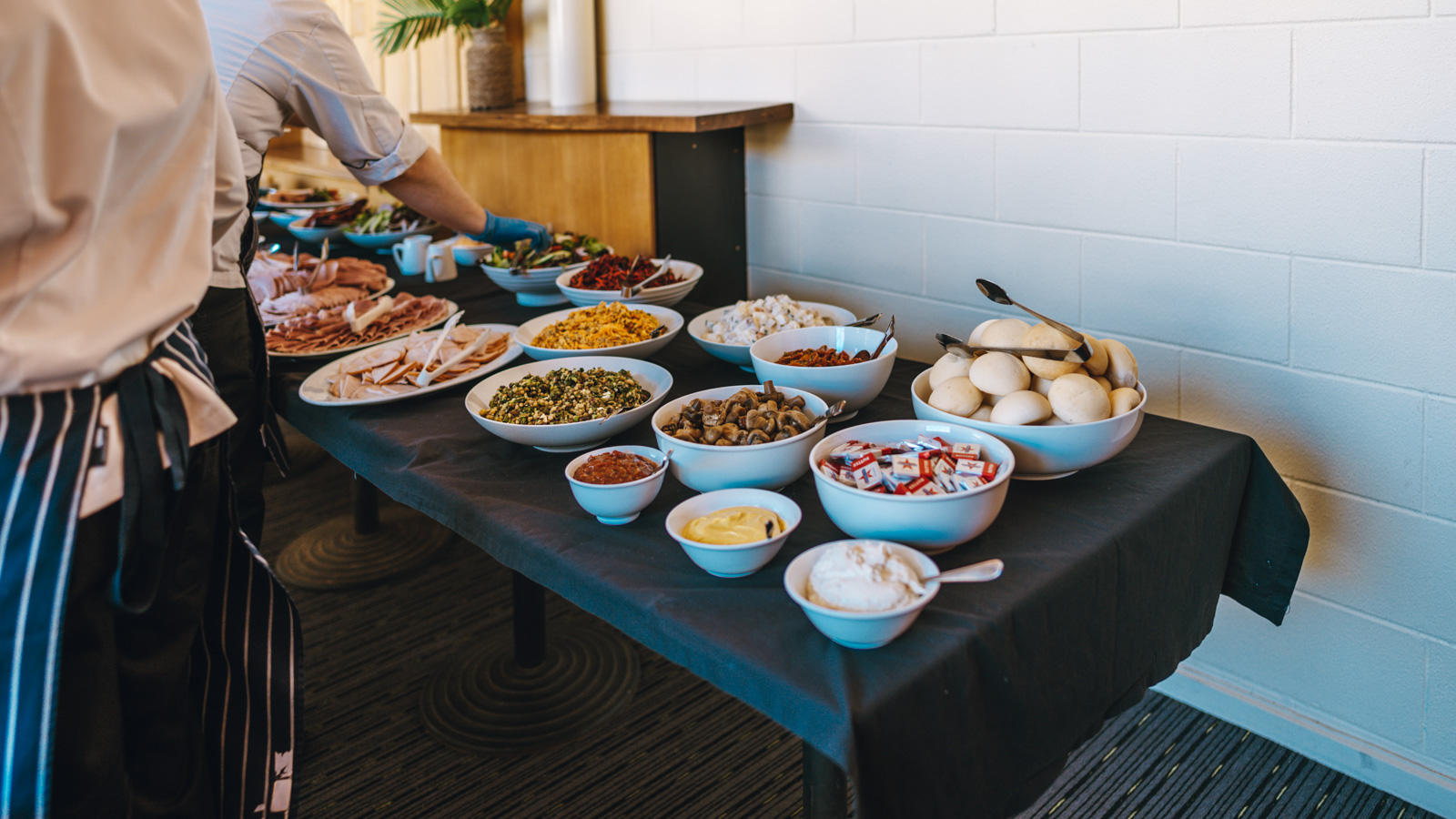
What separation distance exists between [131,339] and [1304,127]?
171cm

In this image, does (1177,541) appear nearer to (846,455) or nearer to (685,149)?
(846,455)

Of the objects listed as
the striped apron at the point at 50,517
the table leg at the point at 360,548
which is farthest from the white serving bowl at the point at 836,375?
the table leg at the point at 360,548

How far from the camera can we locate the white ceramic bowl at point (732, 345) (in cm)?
167

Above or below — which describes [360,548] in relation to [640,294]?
below

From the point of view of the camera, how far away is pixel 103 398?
1014 millimetres

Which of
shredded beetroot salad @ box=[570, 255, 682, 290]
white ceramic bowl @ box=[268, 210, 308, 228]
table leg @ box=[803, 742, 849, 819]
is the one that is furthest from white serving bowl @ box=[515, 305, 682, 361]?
white ceramic bowl @ box=[268, 210, 308, 228]

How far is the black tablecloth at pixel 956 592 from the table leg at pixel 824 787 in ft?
0.36

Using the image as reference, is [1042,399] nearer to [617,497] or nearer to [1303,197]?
[617,497]

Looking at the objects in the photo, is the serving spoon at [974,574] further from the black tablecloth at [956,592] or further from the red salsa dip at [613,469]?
the red salsa dip at [613,469]

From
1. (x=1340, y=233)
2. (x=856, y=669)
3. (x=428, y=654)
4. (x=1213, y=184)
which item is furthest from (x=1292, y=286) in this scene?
(x=428, y=654)

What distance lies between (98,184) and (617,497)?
0.61m

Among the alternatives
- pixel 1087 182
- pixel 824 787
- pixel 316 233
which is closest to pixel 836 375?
pixel 824 787

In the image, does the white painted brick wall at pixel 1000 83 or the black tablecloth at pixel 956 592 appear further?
the white painted brick wall at pixel 1000 83

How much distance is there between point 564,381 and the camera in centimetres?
149
